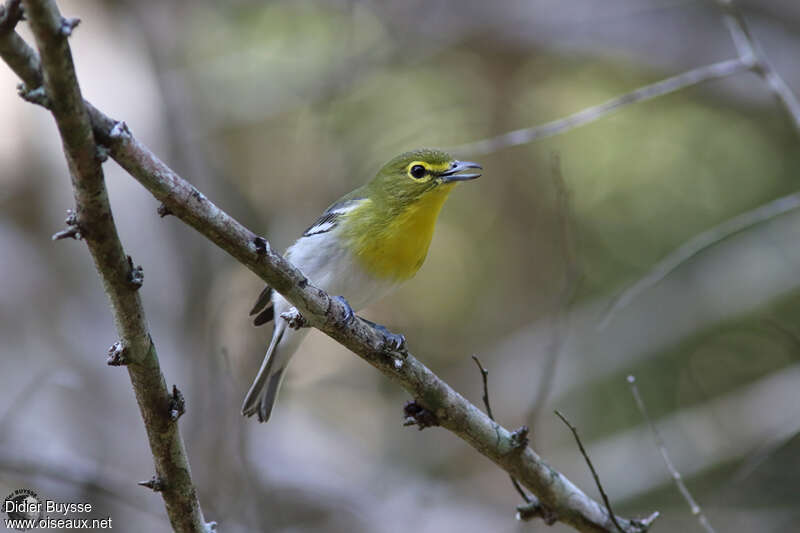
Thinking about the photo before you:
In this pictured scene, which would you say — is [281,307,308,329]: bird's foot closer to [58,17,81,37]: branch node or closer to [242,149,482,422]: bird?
[242,149,482,422]: bird

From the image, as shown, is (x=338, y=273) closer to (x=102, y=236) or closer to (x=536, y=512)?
(x=536, y=512)

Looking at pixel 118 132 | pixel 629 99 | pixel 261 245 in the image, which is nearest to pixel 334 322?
pixel 261 245

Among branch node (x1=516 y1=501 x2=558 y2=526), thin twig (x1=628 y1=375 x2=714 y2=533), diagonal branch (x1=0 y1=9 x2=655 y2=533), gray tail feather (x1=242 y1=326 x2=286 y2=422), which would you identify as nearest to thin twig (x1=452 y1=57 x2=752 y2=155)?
thin twig (x1=628 y1=375 x2=714 y2=533)

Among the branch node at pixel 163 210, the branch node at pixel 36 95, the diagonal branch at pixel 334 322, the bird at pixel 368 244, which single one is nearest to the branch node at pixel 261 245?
the diagonal branch at pixel 334 322

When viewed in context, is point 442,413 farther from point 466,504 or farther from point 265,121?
point 265,121

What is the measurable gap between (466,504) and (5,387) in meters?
4.57

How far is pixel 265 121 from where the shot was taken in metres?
9.42

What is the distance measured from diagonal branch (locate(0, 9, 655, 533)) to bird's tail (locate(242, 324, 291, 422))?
1442 mm

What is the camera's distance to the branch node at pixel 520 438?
3097 mm

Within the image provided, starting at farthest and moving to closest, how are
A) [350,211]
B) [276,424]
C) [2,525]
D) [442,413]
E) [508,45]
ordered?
[508,45], [276,424], [350,211], [2,525], [442,413]

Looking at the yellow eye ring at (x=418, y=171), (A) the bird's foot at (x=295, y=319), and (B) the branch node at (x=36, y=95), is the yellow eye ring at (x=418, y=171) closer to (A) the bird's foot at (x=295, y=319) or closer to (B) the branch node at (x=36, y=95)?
(A) the bird's foot at (x=295, y=319)

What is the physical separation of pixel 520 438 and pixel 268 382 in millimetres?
1830

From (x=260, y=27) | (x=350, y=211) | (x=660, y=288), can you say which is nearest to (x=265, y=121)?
(x=260, y=27)

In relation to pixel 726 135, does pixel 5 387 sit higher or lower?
lower
